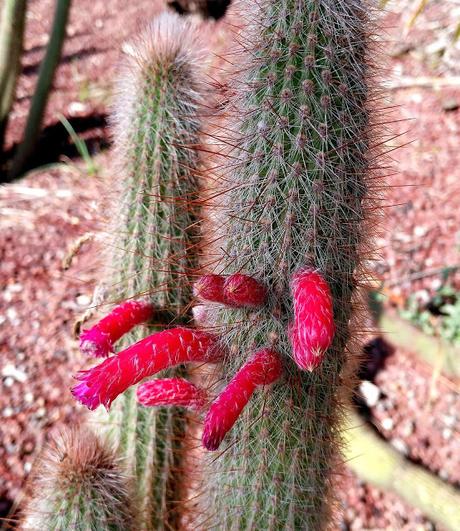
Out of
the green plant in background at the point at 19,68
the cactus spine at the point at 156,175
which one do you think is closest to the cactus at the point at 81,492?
the cactus spine at the point at 156,175

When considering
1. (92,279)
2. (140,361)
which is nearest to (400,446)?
(92,279)

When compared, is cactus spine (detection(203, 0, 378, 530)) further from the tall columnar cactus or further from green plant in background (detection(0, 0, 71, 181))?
green plant in background (detection(0, 0, 71, 181))

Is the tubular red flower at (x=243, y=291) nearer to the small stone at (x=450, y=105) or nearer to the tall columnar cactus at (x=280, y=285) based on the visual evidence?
the tall columnar cactus at (x=280, y=285)

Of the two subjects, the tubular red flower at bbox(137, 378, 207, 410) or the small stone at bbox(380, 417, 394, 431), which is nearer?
the tubular red flower at bbox(137, 378, 207, 410)

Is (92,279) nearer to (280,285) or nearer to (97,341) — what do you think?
(97,341)

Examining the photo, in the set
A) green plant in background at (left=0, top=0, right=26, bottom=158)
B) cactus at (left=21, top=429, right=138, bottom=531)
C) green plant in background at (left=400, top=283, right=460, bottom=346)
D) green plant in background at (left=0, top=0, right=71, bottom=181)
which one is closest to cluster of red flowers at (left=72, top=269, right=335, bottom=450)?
cactus at (left=21, top=429, right=138, bottom=531)

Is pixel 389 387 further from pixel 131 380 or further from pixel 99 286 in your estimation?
pixel 131 380
